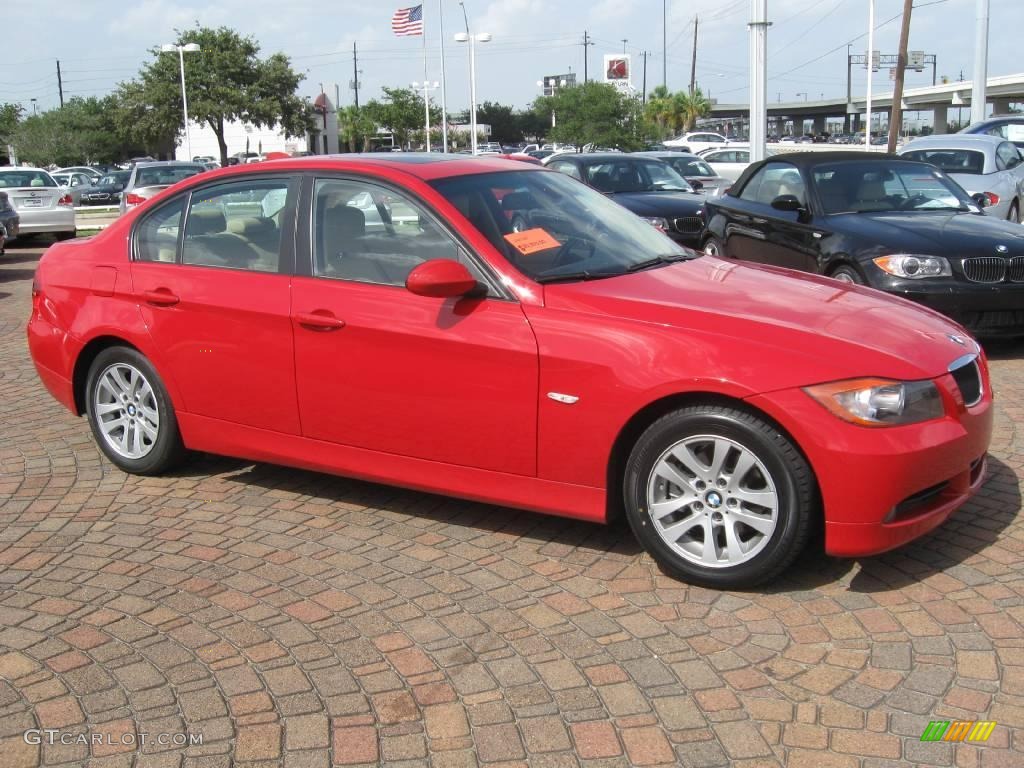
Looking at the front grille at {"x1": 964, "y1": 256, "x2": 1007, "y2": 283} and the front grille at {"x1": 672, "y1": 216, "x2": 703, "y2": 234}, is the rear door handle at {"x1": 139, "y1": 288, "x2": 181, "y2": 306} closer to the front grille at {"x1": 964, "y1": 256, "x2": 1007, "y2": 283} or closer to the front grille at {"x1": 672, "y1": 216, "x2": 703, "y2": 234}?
the front grille at {"x1": 964, "y1": 256, "x2": 1007, "y2": 283}

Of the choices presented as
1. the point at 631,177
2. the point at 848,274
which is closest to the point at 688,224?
the point at 631,177

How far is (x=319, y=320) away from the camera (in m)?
4.93

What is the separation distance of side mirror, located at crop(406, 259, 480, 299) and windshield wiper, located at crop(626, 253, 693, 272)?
0.85 metres

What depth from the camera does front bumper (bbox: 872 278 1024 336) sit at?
802 centimetres

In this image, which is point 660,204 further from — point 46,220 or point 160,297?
point 46,220

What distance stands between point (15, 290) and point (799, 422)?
42.3 ft

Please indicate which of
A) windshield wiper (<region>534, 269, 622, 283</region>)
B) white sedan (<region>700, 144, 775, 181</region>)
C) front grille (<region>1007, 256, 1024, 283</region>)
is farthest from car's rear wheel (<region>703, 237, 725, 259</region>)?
white sedan (<region>700, 144, 775, 181</region>)

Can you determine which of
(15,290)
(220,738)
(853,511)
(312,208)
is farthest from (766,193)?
(15,290)

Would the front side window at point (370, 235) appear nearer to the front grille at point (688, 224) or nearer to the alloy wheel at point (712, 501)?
the alloy wheel at point (712, 501)

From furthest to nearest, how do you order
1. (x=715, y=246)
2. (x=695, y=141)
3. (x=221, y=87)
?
(x=221, y=87) → (x=695, y=141) → (x=715, y=246)

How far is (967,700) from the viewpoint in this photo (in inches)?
134

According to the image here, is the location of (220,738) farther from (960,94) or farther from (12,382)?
(960,94)

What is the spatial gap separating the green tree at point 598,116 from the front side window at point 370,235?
3448 centimetres

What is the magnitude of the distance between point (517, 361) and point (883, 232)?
16.9 ft
